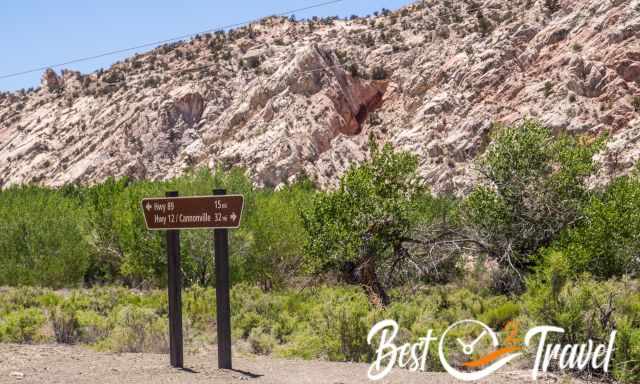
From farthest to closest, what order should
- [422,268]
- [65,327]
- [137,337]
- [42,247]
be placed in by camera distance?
[42,247] → [422,268] → [65,327] → [137,337]

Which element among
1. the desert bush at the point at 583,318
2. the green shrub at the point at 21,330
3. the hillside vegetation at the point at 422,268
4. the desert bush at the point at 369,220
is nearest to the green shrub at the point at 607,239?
the hillside vegetation at the point at 422,268

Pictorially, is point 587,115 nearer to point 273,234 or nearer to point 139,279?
point 273,234

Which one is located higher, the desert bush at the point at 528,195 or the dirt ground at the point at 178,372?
the desert bush at the point at 528,195

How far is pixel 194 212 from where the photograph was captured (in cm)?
984

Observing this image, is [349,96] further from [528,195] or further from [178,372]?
[178,372]

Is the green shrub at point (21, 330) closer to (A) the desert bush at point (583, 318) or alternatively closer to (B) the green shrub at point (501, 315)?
(A) the desert bush at point (583, 318)

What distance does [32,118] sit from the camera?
7369 cm

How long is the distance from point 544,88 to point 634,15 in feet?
21.6

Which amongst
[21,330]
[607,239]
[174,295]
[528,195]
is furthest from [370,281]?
[174,295]

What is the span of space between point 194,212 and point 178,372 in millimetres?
2171

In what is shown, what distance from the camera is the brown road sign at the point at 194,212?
9.66 m

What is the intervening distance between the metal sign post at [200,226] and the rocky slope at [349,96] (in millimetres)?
30911

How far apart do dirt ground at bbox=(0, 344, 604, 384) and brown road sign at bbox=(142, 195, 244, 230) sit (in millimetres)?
1989

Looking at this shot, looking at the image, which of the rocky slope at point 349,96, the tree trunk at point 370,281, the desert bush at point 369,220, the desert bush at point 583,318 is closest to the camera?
the desert bush at point 583,318
